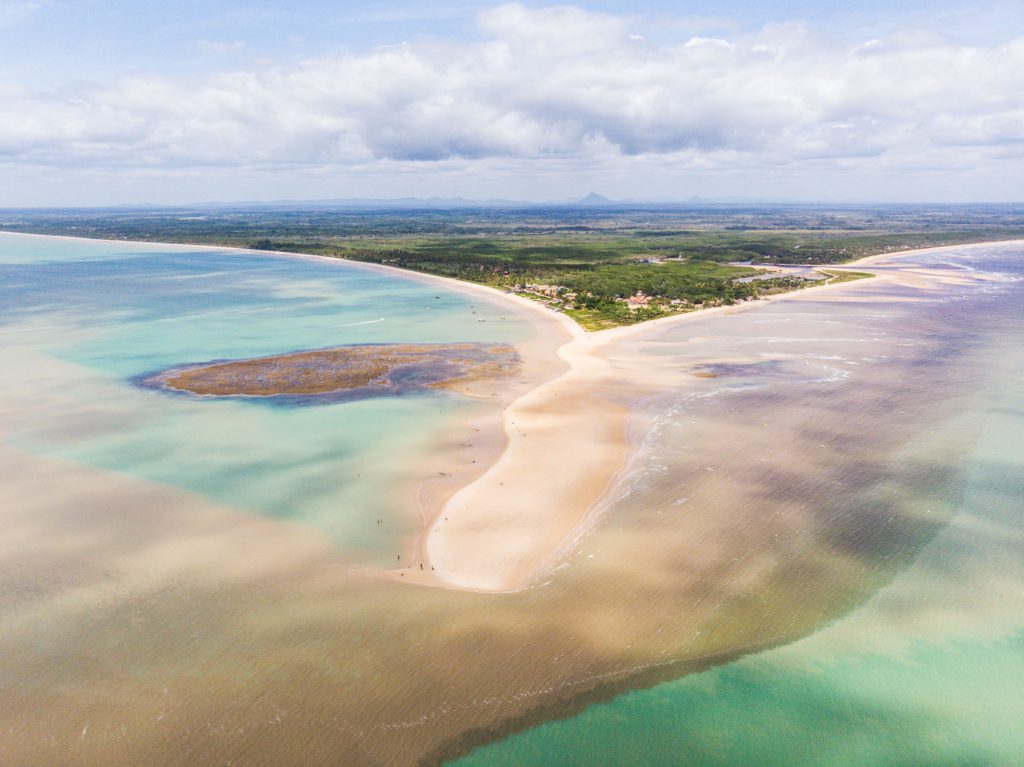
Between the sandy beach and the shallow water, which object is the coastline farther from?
the shallow water

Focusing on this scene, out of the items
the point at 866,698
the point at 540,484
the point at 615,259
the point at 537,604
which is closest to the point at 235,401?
the point at 540,484

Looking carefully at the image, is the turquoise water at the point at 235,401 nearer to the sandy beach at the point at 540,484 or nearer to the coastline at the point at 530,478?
the coastline at the point at 530,478

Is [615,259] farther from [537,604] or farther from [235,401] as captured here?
[537,604]

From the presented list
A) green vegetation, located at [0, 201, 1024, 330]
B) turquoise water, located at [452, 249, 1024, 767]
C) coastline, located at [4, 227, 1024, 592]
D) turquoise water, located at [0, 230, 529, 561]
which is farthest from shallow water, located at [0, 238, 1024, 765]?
green vegetation, located at [0, 201, 1024, 330]

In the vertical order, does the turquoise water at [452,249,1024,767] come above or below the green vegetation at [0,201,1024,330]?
below

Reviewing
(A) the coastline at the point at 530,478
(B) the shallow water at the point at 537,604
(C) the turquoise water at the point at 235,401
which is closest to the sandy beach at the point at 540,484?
(A) the coastline at the point at 530,478
